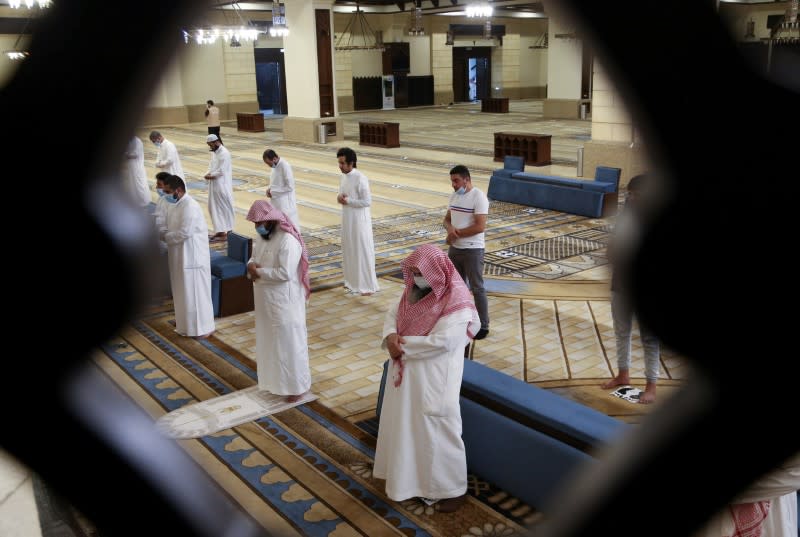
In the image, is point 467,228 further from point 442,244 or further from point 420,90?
point 420,90

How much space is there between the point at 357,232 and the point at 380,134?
37.0 feet

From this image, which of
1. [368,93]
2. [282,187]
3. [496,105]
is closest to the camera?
[282,187]

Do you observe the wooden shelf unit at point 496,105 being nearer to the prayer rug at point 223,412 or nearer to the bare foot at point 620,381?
the bare foot at point 620,381

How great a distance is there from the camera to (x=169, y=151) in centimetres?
1084

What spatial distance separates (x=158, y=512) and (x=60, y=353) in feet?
0.60

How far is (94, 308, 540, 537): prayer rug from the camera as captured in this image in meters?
3.56

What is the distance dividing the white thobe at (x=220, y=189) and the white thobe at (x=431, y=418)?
6310 mm

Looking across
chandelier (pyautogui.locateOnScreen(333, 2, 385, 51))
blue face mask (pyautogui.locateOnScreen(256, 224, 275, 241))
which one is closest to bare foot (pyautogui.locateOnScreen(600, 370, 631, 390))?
blue face mask (pyautogui.locateOnScreen(256, 224, 275, 241))

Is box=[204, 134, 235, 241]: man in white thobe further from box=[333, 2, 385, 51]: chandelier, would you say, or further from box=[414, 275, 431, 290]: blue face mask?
box=[333, 2, 385, 51]: chandelier

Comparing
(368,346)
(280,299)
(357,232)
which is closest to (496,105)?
(357,232)

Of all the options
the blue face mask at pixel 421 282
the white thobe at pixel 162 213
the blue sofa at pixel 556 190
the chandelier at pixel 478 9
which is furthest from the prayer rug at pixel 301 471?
the chandelier at pixel 478 9

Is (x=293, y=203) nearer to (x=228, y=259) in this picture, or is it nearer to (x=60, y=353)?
(x=228, y=259)

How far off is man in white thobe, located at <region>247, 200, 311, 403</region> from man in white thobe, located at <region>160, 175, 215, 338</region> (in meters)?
1.33

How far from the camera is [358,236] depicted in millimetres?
7156
